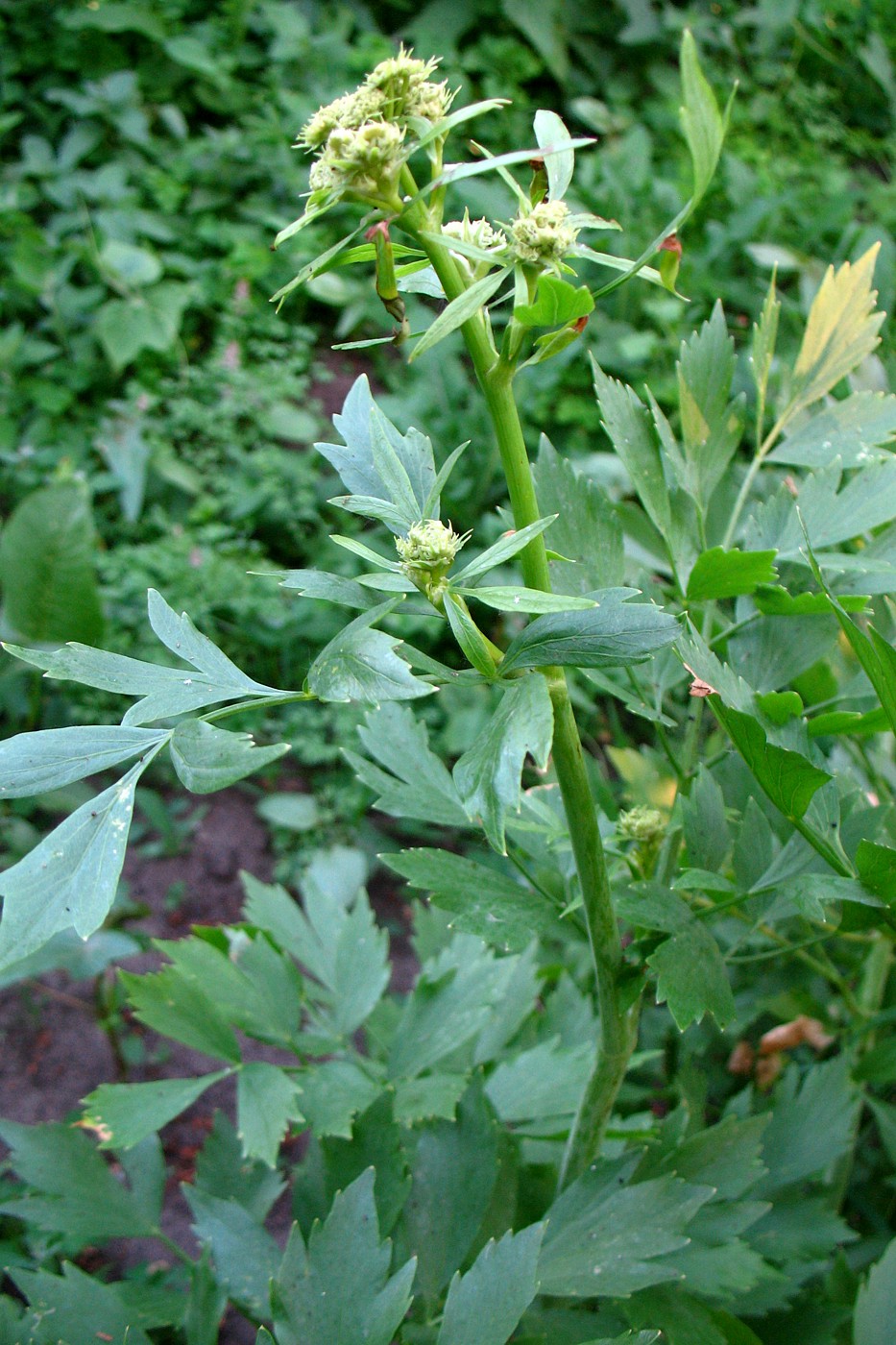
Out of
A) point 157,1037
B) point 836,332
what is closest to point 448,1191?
point 836,332

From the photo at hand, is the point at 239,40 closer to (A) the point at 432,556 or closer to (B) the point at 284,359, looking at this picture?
(B) the point at 284,359

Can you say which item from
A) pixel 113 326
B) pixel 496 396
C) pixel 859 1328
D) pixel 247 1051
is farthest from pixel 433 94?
pixel 113 326

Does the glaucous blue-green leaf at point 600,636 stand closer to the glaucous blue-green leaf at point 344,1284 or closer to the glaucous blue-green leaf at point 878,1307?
the glaucous blue-green leaf at point 344,1284

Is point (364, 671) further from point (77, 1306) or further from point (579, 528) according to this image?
point (77, 1306)

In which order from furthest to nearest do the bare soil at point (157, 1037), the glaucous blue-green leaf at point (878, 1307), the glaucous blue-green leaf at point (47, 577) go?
1. the glaucous blue-green leaf at point (47, 577)
2. the bare soil at point (157, 1037)
3. the glaucous blue-green leaf at point (878, 1307)

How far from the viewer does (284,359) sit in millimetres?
2402

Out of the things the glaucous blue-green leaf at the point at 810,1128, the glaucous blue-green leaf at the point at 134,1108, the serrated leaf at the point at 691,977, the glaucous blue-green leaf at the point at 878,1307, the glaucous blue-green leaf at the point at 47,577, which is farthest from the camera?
the glaucous blue-green leaf at the point at 47,577

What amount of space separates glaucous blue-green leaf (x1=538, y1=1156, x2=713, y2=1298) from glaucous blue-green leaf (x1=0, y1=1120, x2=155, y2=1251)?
1.40 ft

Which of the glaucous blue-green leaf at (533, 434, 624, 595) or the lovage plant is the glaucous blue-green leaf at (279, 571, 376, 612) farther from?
the glaucous blue-green leaf at (533, 434, 624, 595)

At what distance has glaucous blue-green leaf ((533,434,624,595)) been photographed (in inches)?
26.1

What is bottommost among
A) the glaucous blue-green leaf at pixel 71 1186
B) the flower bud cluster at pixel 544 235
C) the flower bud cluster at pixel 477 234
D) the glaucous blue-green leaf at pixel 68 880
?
the glaucous blue-green leaf at pixel 71 1186

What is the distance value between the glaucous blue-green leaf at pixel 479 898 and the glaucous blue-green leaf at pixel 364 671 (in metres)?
0.21

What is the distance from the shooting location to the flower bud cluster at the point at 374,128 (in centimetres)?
47

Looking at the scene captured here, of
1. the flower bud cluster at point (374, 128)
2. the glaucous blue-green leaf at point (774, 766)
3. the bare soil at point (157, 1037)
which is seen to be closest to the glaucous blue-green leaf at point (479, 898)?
the glaucous blue-green leaf at point (774, 766)
